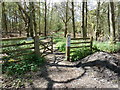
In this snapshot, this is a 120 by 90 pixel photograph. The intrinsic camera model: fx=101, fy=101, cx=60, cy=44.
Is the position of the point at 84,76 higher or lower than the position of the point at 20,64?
lower

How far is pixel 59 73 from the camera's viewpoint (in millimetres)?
4172

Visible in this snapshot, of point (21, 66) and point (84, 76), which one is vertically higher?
point (21, 66)

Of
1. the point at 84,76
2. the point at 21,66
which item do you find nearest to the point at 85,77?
the point at 84,76

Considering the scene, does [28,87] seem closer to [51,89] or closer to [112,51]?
[51,89]

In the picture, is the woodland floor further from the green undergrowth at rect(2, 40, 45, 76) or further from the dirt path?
the green undergrowth at rect(2, 40, 45, 76)

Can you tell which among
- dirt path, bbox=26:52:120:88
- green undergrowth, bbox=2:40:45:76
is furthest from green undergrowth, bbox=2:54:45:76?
dirt path, bbox=26:52:120:88

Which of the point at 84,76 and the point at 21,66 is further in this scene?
the point at 21,66

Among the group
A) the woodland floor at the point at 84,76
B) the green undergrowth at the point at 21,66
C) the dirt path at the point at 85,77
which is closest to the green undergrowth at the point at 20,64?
the green undergrowth at the point at 21,66

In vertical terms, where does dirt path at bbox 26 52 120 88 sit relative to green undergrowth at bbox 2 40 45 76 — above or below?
below

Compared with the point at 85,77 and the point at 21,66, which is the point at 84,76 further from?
the point at 21,66

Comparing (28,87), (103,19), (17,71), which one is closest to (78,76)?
(28,87)

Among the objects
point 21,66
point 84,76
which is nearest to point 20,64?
point 21,66

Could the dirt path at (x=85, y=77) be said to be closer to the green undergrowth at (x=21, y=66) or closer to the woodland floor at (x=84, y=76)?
the woodland floor at (x=84, y=76)

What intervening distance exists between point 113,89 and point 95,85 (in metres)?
0.55
